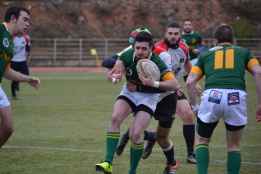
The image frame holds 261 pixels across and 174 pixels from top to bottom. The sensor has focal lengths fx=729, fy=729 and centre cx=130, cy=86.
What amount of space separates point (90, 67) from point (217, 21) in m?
12.3

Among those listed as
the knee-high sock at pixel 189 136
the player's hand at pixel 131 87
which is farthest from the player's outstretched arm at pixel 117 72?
the knee-high sock at pixel 189 136

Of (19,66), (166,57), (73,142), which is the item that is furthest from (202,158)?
(19,66)

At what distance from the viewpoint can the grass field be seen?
33.6ft

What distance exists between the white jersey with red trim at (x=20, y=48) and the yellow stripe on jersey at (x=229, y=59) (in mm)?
13916

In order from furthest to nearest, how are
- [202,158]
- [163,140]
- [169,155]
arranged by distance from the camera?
1. [163,140]
2. [169,155]
3. [202,158]

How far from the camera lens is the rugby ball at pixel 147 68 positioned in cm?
912

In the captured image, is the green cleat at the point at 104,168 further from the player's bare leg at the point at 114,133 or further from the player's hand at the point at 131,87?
the player's hand at the point at 131,87

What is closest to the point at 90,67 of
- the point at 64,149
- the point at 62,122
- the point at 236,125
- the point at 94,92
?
the point at 94,92

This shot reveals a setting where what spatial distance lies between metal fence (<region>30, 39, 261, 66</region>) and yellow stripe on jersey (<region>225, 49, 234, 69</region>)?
125 ft

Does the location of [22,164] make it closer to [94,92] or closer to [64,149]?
[64,149]

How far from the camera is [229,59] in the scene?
8.55 metres

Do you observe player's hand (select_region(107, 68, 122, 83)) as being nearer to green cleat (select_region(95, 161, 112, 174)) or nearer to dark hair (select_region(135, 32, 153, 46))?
dark hair (select_region(135, 32, 153, 46))

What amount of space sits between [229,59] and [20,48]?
14197 millimetres

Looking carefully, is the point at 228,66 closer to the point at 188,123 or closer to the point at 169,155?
the point at 169,155
